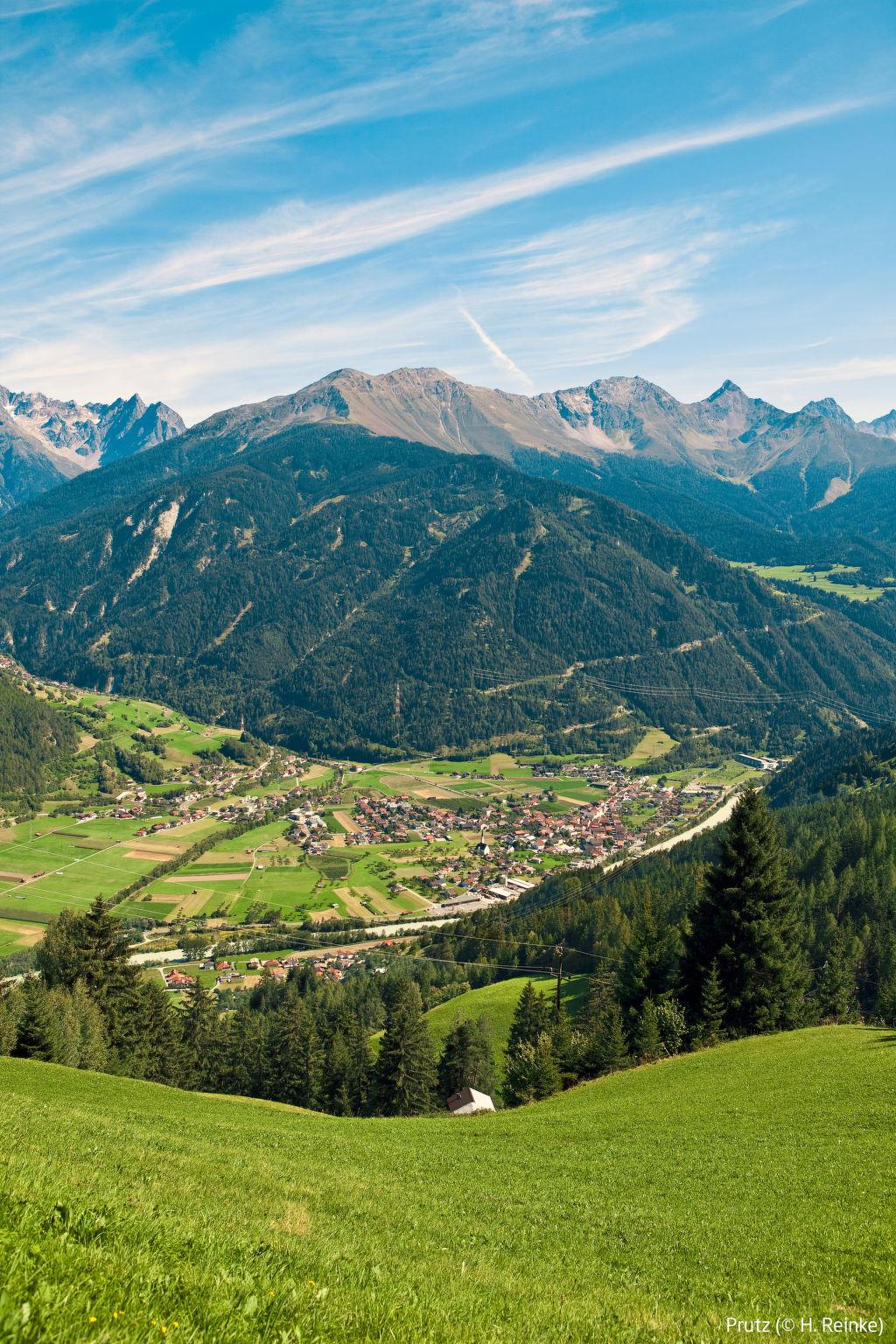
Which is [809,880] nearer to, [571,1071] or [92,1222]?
[571,1071]

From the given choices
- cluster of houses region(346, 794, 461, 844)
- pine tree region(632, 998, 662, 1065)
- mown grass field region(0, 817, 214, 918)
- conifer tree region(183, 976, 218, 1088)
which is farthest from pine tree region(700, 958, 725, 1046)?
cluster of houses region(346, 794, 461, 844)

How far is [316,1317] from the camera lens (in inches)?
256

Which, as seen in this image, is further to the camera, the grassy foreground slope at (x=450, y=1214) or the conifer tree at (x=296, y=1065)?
the conifer tree at (x=296, y=1065)

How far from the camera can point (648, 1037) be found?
4303 centimetres

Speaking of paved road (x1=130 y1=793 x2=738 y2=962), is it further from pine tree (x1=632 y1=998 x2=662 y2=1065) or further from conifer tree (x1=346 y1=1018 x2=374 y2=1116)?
conifer tree (x1=346 y1=1018 x2=374 y2=1116)

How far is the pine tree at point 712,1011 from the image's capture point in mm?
42909

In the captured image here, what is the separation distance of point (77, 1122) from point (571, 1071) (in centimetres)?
3425

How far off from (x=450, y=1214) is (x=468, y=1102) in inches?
1690

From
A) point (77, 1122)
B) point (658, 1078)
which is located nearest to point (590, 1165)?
point (77, 1122)

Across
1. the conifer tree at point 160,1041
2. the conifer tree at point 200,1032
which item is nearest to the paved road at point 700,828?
the conifer tree at point 200,1032

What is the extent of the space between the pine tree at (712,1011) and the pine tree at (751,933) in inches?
40.6

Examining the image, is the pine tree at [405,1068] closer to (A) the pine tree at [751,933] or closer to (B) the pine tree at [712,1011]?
(A) the pine tree at [751,933]

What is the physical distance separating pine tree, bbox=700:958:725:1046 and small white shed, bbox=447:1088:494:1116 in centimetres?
1789

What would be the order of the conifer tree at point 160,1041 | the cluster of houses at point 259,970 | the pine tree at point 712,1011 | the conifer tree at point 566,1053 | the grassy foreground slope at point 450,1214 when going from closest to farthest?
the grassy foreground slope at point 450,1214, the pine tree at point 712,1011, the conifer tree at point 566,1053, the conifer tree at point 160,1041, the cluster of houses at point 259,970
